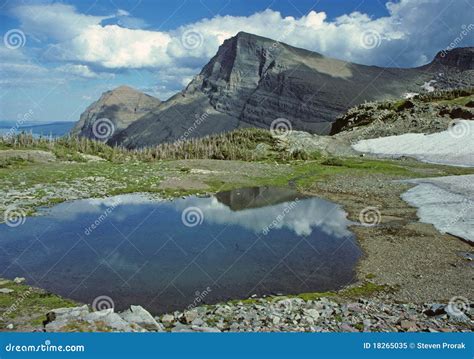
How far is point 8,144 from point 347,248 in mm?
90521

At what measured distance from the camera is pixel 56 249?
1081 inches

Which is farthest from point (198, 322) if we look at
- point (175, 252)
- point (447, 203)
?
point (447, 203)

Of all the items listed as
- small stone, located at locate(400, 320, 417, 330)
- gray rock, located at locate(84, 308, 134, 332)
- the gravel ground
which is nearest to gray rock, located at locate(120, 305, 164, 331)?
gray rock, located at locate(84, 308, 134, 332)

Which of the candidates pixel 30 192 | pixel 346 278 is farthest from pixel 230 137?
pixel 346 278

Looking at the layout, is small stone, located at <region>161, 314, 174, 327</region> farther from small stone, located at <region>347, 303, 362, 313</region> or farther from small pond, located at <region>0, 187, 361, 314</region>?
small stone, located at <region>347, 303, 362, 313</region>

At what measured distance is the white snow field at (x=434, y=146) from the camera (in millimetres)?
85312

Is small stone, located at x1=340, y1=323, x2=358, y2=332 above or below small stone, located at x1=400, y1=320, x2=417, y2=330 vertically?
below

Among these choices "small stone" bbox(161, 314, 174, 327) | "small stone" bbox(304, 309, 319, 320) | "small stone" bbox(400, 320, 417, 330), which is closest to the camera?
"small stone" bbox(400, 320, 417, 330)

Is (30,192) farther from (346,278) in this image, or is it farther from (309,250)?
(346,278)

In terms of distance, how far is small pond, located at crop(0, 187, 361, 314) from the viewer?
21469 mm

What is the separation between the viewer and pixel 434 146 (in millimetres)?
95312

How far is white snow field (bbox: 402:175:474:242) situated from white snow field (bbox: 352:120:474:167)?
2942cm

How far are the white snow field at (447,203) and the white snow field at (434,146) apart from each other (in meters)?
29.4

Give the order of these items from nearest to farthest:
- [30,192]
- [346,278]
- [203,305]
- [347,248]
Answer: [203,305]
[346,278]
[347,248]
[30,192]
